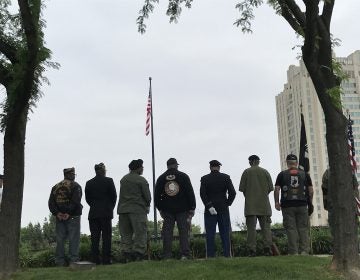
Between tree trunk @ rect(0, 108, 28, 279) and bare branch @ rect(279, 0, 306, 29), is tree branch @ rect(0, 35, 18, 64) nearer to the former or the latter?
tree trunk @ rect(0, 108, 28, 279)

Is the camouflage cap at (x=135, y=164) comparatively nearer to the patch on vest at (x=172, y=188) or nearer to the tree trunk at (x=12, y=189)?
the patch on vest at (x=172, y=188)

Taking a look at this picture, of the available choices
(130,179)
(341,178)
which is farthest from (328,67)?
(130,179)

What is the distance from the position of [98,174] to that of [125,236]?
4.27 ft

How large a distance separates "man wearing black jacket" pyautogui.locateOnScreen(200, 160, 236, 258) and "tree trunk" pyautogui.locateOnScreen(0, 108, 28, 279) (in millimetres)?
3422

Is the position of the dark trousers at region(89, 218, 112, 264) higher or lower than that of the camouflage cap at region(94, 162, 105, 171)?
lower

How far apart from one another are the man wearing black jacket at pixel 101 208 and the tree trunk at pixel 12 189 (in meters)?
1.30

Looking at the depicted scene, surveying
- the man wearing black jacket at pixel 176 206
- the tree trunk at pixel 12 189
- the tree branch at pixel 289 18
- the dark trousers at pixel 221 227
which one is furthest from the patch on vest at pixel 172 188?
the tree branch at pixel 289 18

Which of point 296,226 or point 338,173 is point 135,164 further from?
point 338,173

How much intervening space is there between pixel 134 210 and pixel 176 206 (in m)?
0.86

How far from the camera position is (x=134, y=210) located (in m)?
10.4

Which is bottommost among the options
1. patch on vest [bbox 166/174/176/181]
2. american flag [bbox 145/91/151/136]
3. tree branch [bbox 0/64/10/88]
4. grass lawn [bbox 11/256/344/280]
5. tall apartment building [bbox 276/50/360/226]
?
grass lawn [bbox 11/256/344/280]

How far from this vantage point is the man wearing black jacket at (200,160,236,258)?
34.4ft

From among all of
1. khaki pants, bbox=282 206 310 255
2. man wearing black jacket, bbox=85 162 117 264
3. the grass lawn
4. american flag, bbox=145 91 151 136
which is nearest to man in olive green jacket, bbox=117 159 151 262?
man wearing black jacket, bbox=85 162 117 264

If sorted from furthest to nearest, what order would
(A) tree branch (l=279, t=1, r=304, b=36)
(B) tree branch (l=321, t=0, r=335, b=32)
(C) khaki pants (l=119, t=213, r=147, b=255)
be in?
(C) khaki pants (l=119, t=213, r=147, b=255)
(A) tree branch (l=279, t=1, r=304, b=36)
(B) tree branch (l=321, t=0, r=335, b=32)
